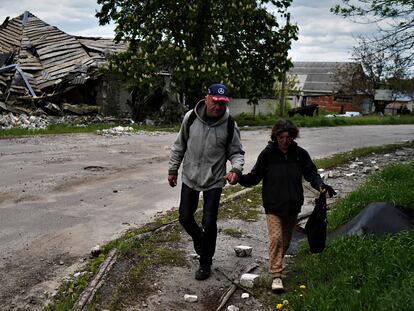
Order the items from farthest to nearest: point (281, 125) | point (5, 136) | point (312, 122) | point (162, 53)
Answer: point (312, 122) → point (162, 53) → point (5, 136) → point (281, 125)

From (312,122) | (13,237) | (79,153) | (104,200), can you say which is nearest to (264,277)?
(13,237)

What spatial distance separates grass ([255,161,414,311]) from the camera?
12.3ft

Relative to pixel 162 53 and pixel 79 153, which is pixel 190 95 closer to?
pixel 162 53

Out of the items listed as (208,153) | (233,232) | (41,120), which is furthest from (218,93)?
(41,120)

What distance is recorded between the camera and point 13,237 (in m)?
6.15

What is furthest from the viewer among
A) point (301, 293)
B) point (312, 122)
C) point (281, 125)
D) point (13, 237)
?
point (312, 122)

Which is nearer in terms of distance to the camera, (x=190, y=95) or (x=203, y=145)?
(x=203, y=145)

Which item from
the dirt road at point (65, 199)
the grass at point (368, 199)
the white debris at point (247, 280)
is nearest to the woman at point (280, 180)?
the white debris at point (247, 280)

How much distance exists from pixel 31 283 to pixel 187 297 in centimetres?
154

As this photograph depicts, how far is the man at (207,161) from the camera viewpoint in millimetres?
4910

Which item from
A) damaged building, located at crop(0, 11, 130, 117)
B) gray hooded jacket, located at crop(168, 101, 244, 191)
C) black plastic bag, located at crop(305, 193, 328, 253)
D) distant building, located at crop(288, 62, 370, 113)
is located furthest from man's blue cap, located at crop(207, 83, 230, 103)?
distant building, located at crop(288, 62, 370, 113)

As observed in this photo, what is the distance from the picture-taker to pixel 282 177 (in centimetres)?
471

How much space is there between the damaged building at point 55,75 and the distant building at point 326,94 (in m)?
27.9

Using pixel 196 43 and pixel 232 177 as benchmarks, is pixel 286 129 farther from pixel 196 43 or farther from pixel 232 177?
pixel 196 43
